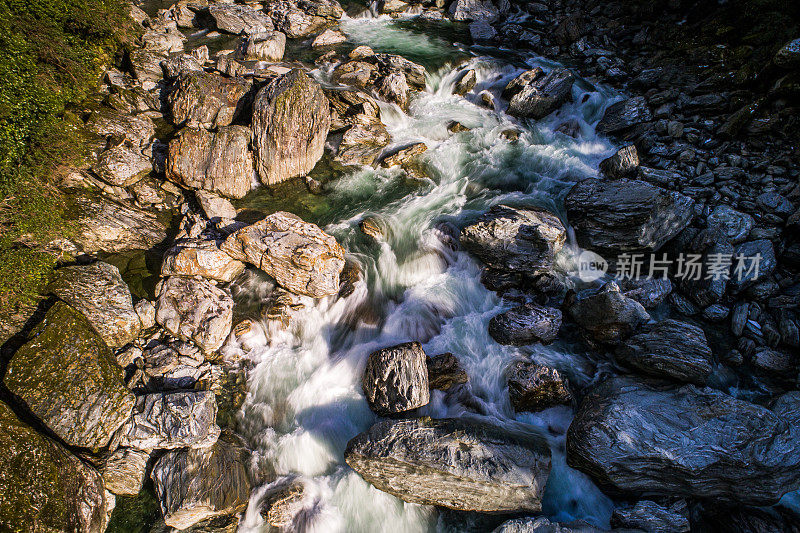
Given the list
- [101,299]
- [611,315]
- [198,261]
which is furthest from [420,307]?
[101,299]

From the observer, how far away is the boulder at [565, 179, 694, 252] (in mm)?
8703

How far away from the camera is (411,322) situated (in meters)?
8.38

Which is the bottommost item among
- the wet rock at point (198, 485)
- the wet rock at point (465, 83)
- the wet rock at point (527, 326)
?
the wet rock at point (198, 485)

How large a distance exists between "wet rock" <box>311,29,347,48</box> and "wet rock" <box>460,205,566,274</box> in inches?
533

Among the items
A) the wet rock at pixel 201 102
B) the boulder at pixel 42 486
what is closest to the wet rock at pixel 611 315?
the boulder at pixel 42 486

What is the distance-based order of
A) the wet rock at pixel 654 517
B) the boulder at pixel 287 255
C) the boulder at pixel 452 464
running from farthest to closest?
the boulder at pixel 287 255 → the boulder at pixel 452 464 → the wet rock at pixel 654 517

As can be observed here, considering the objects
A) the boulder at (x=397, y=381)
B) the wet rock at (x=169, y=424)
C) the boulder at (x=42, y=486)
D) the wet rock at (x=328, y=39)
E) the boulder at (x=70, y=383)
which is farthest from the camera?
the wet rock at (x=328, y=39)

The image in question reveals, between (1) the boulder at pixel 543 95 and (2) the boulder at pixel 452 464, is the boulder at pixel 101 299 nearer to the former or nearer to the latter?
(2) the boulder at pixel 452 464

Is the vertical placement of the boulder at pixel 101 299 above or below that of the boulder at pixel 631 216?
below

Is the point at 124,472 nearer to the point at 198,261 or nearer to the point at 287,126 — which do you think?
the point at 198,261

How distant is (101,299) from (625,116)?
16129 millimetres

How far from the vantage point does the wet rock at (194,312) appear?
7.46 metres

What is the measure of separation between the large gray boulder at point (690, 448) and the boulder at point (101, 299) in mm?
9061

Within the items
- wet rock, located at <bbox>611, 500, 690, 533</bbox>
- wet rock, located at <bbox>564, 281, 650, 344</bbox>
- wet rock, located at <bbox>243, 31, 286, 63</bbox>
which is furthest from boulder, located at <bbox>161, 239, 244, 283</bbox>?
wet rock, located at <bbox>243, 31, 286, 63</bbox>
